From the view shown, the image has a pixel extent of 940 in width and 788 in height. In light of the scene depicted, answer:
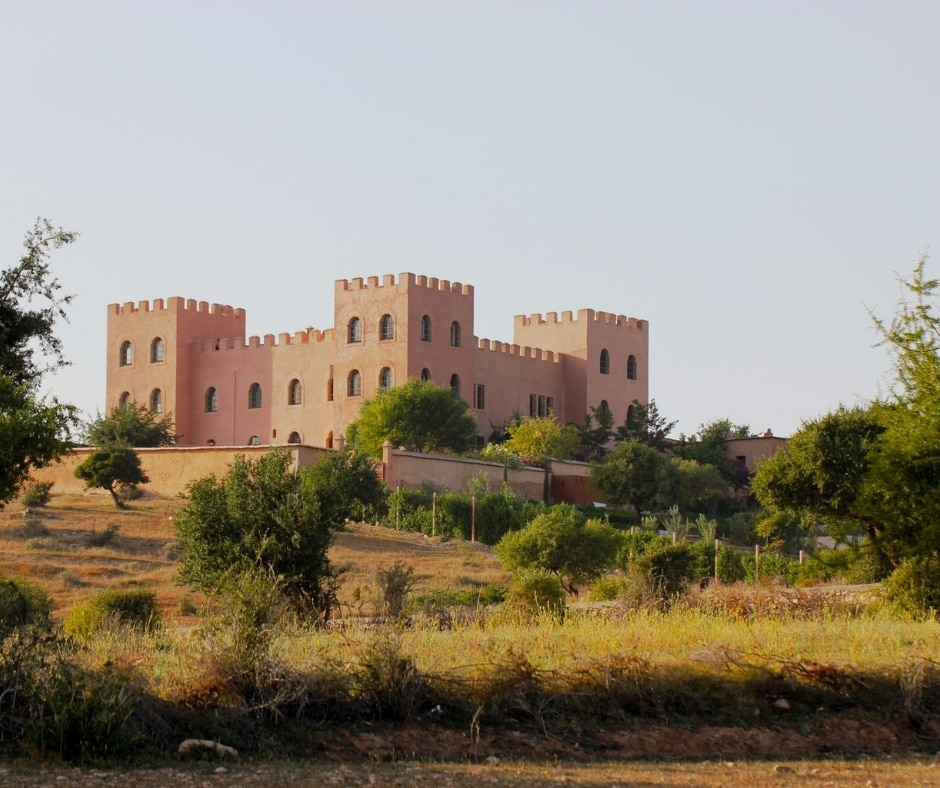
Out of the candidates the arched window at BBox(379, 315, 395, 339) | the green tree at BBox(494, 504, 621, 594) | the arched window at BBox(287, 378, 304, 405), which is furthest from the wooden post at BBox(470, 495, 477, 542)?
the arched window at BBox(287, 378, 304, 405)

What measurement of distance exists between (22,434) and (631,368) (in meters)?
51.6

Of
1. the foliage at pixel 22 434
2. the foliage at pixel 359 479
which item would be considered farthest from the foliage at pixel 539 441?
the foliage at pixel 22 434

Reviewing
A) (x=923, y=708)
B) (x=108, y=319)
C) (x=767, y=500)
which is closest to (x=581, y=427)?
(x=108, y=319)

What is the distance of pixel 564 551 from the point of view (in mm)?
33719

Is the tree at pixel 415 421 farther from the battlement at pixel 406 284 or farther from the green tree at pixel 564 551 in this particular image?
the green tree at pixel 564 551

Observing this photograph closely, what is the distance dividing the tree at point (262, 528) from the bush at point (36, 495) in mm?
18529

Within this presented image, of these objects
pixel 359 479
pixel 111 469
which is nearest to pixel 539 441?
pixel 359 479

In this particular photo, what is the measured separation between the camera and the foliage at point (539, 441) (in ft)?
187

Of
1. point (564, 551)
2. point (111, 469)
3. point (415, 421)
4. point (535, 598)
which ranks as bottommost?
point (535, 598)

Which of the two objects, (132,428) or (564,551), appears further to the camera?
(132,428)

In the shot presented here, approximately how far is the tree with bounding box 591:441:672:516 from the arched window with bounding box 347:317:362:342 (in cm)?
1061

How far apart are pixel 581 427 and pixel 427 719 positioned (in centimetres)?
5164

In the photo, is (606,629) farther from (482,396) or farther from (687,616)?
(482,396)

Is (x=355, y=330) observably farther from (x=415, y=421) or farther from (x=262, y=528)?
(x=262, y=528)
